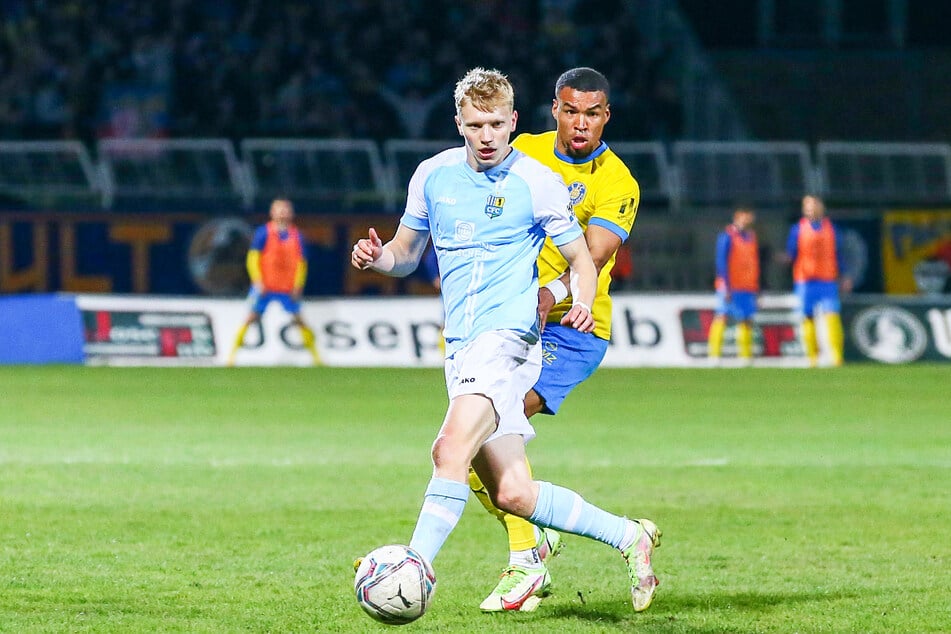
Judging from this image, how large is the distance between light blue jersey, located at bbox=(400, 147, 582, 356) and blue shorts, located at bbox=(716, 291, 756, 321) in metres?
15.7

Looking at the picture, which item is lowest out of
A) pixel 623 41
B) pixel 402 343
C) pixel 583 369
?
pixel 402 343

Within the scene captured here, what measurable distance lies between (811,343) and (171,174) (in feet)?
33.2

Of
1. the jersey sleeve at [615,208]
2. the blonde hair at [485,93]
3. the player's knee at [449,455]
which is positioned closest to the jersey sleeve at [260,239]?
the jersey sleeve at [615,208]

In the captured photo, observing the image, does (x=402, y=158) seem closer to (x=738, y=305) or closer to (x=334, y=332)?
(x=334, y=332)

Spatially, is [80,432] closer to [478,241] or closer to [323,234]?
[478,241]

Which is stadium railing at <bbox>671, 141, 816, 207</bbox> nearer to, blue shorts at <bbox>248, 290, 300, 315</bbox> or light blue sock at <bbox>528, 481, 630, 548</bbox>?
blue shorts at <bbox>248, 290, 300, 315</bbox>

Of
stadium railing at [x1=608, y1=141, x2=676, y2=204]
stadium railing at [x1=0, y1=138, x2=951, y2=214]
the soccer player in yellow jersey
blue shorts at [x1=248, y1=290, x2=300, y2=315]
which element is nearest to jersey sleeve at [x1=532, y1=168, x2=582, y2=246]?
the soccer player in yellow jersey

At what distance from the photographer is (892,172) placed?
26406mm

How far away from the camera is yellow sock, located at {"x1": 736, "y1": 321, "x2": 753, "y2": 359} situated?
21.8 meters

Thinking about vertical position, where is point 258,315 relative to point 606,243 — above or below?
below

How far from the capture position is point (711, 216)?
83.7 feet

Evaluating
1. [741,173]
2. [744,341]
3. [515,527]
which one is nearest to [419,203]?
[515,527]

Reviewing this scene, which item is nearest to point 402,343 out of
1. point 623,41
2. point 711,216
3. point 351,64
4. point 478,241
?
point 711,216

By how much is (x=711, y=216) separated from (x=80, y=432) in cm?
1449
